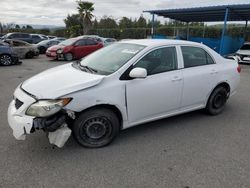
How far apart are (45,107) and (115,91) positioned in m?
0.97

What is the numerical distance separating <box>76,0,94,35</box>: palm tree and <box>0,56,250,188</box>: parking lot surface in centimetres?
3234

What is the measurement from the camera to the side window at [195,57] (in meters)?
4.25

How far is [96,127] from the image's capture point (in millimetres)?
3418

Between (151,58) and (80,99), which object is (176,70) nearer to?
(151,58)

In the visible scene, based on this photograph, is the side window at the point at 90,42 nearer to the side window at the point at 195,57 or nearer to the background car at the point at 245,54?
the background car at the point at 245,54

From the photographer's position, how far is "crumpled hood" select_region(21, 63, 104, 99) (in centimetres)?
309

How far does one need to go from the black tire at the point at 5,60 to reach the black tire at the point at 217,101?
413 inches

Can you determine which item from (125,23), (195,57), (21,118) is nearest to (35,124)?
(21,118)

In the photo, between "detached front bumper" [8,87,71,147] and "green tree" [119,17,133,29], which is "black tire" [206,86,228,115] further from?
"green tree" [119,17,133,29]

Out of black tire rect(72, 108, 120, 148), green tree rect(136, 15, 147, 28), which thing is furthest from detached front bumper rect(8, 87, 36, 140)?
green tree rect(136, 15, 147, 28)

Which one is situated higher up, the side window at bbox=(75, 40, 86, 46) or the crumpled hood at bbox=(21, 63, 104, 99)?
the crumpled hood at bbox=(21, 63, 104, 99)

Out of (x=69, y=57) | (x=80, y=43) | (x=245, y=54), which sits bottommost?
(x=69, y=57)

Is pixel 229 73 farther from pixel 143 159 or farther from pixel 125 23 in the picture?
pixel 125 23

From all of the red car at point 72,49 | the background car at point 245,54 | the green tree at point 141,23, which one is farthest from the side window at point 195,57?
the green tree at point 141,23
